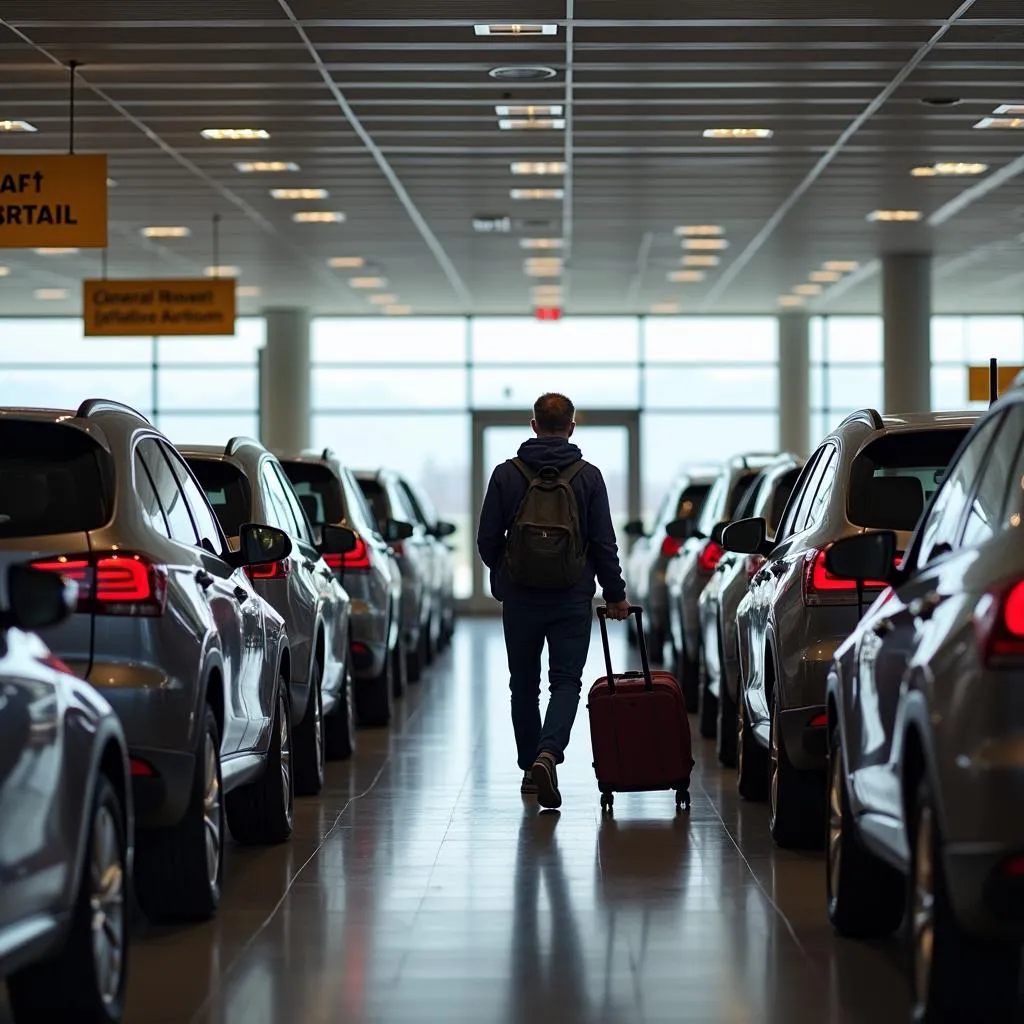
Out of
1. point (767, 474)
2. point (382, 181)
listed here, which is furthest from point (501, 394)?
point (767, 474)

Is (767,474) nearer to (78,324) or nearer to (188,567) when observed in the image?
(188,567)

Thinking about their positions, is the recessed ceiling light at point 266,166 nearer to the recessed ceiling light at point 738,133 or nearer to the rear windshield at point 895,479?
the recessed ceiling light at point 738,133

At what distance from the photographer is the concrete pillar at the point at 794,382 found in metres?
31.3

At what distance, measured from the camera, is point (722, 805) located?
993 centimetres

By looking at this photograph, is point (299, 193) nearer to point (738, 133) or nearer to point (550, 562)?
point (738, 133)

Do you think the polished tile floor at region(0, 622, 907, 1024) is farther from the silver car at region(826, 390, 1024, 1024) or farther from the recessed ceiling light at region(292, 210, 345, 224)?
the recessed ceiling light at region(292, 210, 345, 224)

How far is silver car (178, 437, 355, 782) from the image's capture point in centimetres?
999

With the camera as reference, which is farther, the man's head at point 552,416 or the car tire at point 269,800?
the man's head at point 552,416

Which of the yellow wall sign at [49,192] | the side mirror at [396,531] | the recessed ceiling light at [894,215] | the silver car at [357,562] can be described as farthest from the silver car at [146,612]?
the recessed ceiling light at [894,215]

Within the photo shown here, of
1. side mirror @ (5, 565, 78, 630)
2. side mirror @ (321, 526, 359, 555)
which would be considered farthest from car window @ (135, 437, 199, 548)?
side mirror @ (321, 526, 359, 555)

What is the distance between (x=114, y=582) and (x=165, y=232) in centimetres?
1652

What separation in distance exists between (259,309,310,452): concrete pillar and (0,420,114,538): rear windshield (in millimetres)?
23709

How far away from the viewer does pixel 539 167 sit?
698 inches

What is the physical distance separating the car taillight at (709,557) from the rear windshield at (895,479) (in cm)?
543
